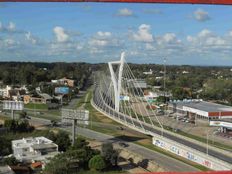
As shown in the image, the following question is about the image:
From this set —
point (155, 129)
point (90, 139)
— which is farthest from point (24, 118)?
point (155, 129)

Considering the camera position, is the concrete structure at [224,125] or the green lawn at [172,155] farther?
the concrete structure at [224,125]

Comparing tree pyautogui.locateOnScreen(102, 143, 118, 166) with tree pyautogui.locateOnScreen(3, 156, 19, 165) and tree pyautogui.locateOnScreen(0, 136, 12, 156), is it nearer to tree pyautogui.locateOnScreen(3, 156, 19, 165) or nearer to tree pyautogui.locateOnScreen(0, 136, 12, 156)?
tree pyautogui.locateOnScreen(3, 156, 19, 165)

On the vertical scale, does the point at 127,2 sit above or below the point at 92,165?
above

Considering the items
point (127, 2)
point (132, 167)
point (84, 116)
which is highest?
point (127, 2)

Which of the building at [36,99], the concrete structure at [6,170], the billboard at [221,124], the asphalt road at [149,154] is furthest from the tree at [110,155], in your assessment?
the building at [36,99]

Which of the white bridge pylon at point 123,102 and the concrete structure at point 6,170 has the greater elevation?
the white bridge pylon at point 123,102

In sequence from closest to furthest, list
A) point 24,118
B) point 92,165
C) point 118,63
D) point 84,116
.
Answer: point 92,165, point 84,116, point 24,118, point 118,63

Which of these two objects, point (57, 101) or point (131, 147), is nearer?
point (131, 147)

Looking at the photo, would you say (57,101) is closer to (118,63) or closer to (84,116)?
(118,63)

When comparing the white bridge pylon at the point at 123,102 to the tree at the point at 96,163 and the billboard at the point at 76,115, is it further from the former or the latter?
the tree at the point at 96,163
